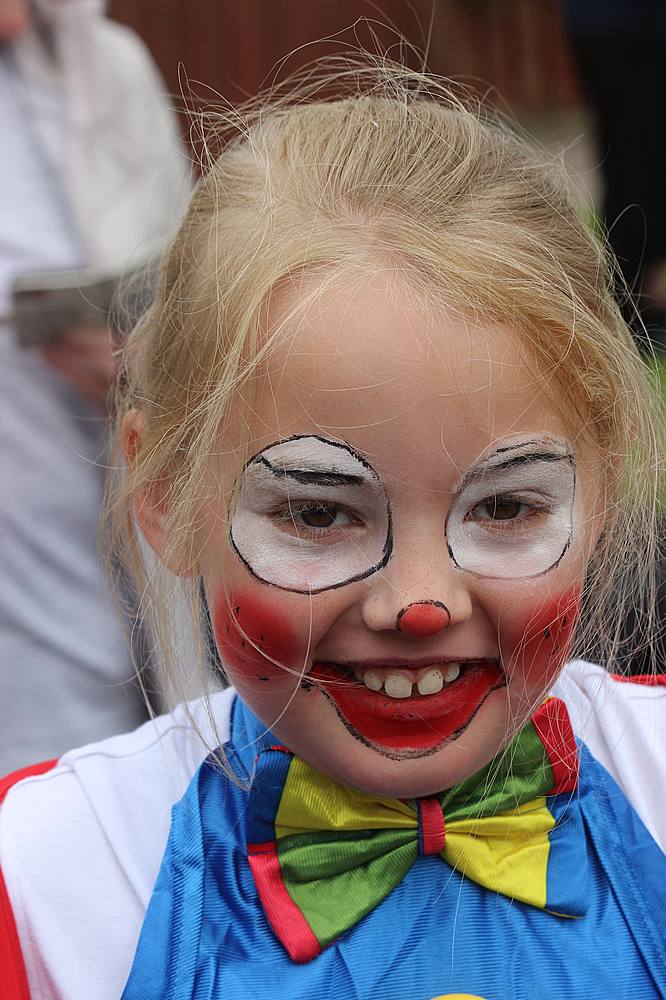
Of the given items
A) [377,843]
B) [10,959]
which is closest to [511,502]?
[377,843]

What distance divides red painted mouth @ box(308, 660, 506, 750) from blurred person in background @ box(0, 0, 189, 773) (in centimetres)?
100

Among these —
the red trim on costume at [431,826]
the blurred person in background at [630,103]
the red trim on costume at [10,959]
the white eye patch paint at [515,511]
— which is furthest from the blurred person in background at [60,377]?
the blurred person in background at [630,103]

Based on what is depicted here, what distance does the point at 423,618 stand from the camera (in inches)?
39.8

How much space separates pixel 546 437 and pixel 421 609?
0.20 metres

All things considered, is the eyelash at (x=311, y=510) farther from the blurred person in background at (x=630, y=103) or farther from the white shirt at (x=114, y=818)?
the blurred person in background at (x=630, y=103)

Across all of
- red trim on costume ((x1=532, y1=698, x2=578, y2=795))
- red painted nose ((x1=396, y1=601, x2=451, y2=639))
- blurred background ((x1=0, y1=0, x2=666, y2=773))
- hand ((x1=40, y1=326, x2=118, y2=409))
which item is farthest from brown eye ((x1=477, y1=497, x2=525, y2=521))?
hand ((x1=40, y1=326, x2=118, y2=409))

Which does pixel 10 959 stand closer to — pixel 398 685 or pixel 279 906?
pixel 279 906

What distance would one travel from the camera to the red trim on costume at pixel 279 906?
111cm

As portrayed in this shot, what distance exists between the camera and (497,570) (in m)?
1.06

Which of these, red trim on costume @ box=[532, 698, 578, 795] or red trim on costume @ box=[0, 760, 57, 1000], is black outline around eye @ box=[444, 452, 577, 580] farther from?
red trim on costume @ box=[0, 760, 57, 1000]

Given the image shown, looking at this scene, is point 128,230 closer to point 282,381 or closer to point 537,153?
point 537,153

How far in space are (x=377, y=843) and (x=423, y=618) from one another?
0.90 ft

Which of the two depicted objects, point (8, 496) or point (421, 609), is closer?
point (421, 609)

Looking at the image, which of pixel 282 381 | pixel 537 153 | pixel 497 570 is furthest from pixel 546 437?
pixel 537 153
